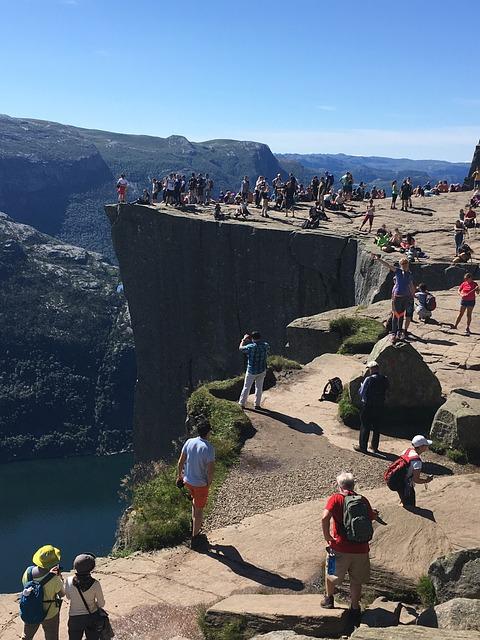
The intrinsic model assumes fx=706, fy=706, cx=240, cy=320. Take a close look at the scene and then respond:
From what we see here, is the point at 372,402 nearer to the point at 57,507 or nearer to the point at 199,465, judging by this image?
the point at 199,465

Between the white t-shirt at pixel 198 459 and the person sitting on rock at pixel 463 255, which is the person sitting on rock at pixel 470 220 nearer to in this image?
the person sitting on rock at pixel 463 255

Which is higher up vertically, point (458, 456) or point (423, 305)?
point (423, 305)

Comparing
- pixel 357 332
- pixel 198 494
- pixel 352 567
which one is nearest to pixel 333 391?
pixel 357 332

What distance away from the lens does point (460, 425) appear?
1381cm

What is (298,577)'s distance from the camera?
33.6 ft

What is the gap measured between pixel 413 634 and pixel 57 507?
97767 millimetres

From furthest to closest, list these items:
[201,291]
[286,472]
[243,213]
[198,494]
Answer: [201,291] → [243,213] → [286,472] → [198,494]

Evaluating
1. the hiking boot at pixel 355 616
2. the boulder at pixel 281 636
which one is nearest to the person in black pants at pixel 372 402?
the hiking boot at pixel 355 616

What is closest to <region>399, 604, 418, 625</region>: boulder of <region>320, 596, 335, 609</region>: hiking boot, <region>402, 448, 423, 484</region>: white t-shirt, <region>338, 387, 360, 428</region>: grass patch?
<region>320, 596, 335, 609</region>: hiking boot

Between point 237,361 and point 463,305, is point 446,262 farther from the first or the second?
point 237,361

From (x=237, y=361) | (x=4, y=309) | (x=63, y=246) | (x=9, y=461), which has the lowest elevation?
(x=9, y=461)

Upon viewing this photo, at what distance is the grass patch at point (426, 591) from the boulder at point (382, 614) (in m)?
0.35

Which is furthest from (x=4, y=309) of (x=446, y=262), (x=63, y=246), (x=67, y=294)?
(x=446, y=262)

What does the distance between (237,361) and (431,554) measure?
31.1m
